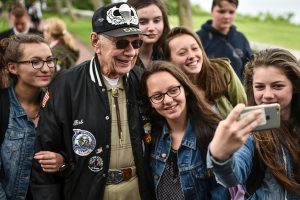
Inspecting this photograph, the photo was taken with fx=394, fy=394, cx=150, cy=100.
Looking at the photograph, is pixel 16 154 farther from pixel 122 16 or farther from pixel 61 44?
pixel 61 44

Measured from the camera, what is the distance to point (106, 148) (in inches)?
104

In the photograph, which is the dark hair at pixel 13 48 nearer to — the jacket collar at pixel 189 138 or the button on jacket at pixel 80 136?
the button on jacket at pixel 80 136

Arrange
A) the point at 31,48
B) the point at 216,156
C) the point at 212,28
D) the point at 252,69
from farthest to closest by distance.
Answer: the point at 212,28 < the point at 31,48 < the point at 252,69 < the point at 216,156

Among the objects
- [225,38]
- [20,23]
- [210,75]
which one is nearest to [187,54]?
[210,75]

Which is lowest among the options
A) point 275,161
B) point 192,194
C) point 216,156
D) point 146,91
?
point 192,194

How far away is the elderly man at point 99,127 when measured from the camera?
263 cm

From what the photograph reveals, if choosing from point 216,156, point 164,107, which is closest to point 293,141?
point 216,156

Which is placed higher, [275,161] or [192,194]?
[275,161]

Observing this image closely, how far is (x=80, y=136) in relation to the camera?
8.61 feet

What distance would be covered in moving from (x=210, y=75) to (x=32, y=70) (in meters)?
1.47

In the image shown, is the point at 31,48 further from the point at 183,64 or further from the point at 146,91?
the point at 183,64

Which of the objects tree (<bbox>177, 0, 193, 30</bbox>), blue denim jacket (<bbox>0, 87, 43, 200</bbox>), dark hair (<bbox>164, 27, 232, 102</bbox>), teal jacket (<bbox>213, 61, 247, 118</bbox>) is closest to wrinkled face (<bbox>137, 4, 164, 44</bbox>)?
dark hair (<bbox>164, 27, 232, 102</bbox>)

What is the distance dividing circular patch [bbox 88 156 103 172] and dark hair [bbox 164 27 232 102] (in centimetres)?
111

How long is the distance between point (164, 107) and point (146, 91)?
0.20 m
